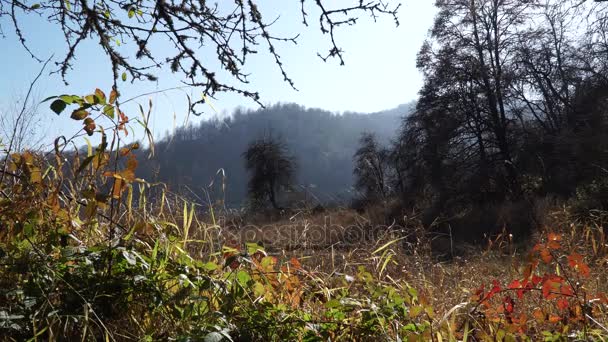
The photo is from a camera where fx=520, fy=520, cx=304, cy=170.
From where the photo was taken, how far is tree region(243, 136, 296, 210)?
32406 mm

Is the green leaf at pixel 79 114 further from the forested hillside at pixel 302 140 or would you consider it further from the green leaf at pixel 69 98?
the forested hillside at pixel 302 140

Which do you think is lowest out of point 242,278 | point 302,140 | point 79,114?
point 242,278

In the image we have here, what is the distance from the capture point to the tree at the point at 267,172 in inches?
1276

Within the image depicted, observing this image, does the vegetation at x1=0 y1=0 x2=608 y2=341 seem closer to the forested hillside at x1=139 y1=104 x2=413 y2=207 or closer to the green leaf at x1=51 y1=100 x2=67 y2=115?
the green leaf at x1=51 y1=100 x2=67 y2=115

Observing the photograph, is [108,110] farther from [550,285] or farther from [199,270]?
[550,285]

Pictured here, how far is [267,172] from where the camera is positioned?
32.5 meters

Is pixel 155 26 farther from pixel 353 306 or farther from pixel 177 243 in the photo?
pixel 353 306

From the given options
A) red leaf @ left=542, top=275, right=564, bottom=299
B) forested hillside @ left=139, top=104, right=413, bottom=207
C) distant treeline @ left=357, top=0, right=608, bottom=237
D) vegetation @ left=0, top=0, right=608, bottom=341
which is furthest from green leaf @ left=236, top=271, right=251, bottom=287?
forested hillside @ left=139, top=104, right=413, bottom=207

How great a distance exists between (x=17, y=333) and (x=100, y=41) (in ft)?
6.92

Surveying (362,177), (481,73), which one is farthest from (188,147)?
(481,73)

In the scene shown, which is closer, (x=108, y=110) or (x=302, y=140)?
(x=108, y=110)

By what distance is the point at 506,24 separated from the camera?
16750mm
